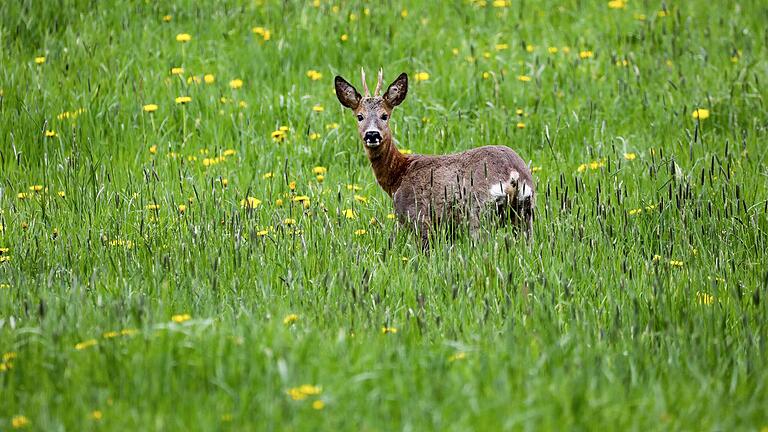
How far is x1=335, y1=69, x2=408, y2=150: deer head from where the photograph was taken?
7176mm

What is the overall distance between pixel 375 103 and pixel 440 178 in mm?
867

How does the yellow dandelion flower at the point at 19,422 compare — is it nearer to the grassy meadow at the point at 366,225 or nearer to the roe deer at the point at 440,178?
the grassy meadow at the point at 366,225

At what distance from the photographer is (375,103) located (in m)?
7.27

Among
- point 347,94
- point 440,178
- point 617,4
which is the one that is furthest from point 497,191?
point 617,4

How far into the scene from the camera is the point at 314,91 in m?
8.90

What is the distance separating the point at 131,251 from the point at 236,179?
176cm

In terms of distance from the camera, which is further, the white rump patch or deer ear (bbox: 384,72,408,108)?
deer ear (bbox: 384,72,408,108)

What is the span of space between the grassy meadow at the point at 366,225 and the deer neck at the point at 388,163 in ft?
0.92

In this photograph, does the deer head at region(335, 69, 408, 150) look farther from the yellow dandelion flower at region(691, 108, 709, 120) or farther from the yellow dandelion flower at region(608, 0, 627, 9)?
the yellow dandelion flower at region(608, 0, 627, 9)

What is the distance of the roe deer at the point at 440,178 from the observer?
20.8 feet

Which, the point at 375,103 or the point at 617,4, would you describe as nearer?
the point at 375,103

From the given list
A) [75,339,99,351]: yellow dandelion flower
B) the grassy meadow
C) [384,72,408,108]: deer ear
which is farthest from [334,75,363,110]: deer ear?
[75,339,99,351]: yellow dandelion flower

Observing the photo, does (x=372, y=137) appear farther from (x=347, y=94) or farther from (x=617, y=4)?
(x=617, y=4)

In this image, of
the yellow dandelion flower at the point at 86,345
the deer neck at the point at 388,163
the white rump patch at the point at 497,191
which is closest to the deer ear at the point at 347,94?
the deer neck at the point at 388,163
